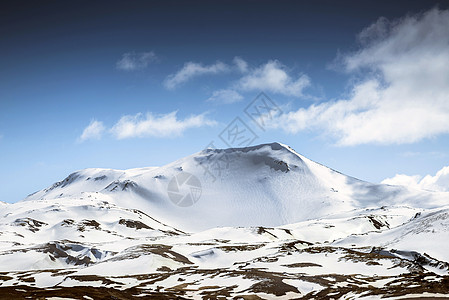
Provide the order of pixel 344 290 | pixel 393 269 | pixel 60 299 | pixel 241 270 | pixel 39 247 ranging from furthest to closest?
pixel 39 247
pixel 241 270
pixel 393 269
pixel 344 290
pixel 60 299

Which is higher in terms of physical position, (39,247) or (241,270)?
(39,247)

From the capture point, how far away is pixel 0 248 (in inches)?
5246

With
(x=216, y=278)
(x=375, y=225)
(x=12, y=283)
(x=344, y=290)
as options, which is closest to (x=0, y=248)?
(x=12, y=283)

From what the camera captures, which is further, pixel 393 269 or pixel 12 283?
pixel 12 283

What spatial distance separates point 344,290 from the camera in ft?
171

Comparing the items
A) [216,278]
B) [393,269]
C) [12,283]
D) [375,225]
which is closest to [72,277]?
[12,283]

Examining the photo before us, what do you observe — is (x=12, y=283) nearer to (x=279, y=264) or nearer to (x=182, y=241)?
(x=279, y=264)

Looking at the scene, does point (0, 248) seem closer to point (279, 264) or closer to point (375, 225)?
point (279, 264)

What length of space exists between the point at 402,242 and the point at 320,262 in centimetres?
2036

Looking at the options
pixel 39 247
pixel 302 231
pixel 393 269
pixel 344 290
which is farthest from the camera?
pixel 302 231

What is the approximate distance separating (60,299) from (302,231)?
491 feet

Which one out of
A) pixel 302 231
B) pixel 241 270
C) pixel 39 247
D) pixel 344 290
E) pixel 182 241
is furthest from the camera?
pixel 302 231

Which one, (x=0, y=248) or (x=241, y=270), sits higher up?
(x=0, y=248)

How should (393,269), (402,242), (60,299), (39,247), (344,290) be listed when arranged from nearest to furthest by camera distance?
1. (60,299)
2. (344,290)
3. (393,269)
4. (402,242)
5. (39,247)
